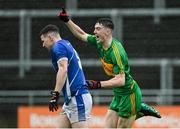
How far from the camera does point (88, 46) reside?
20406 millimetres

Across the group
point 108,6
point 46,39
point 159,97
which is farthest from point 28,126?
point 46,39

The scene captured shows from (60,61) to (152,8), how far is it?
10.7 meters

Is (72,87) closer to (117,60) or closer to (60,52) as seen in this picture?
(60,52)

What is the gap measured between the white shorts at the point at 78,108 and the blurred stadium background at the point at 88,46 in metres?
7.70

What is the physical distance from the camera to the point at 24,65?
19.6 meters

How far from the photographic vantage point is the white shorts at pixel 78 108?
34.5 feet

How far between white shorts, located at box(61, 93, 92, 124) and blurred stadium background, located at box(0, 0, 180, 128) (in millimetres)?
7699

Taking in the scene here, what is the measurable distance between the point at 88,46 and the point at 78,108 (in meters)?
9.91

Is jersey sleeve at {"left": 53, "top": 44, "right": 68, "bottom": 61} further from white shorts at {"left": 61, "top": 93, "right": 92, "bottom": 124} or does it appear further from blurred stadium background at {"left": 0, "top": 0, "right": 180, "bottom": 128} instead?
→ blurred stadium background at {"left": 0, "top": 0, "right": 180, "bottom": 128}

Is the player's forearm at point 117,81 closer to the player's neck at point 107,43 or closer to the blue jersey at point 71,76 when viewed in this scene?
the blue jersey at point 71,76

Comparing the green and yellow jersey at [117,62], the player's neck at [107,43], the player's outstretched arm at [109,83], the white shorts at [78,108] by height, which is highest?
the player's neck at [107,43]

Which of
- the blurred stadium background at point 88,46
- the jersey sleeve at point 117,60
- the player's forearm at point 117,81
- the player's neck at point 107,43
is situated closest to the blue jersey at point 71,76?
the player's forearm at point 117,81

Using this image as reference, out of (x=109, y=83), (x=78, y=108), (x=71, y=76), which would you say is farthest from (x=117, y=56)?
(x=78, y=108)

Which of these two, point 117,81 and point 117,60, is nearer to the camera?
point 117,81
